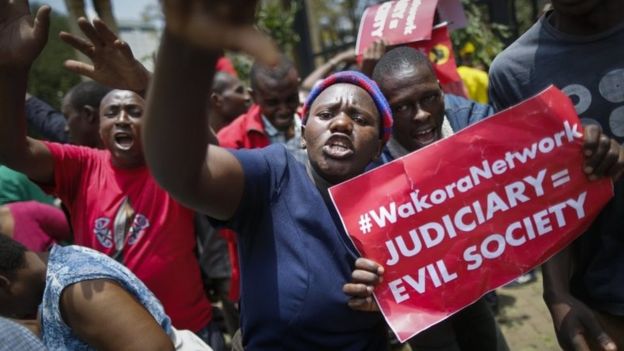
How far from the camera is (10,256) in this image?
186 centimetres

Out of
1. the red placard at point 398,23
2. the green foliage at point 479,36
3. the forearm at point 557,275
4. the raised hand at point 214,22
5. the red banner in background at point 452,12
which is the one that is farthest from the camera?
the green foliage at point 479,36

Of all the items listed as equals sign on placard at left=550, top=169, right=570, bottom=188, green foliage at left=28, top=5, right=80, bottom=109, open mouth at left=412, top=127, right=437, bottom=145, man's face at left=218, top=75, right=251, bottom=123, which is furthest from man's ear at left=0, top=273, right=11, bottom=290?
green foliage at left=28, top=5, right=80, bottom=109

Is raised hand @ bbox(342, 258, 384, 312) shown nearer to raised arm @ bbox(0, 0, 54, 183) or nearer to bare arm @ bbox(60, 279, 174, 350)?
bare arm @ bbox(60, 279, 174, 350)

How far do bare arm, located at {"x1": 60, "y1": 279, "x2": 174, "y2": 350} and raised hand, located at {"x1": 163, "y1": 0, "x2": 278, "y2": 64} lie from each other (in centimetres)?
99

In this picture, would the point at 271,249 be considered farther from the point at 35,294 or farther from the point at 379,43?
the point at 379,43

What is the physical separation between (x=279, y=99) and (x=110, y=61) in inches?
72.2

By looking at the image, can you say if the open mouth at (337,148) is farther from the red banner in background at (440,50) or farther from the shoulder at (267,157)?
the red banner in background at (440,50)

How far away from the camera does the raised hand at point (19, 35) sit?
5.86 feet

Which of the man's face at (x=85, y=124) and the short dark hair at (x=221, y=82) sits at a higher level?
the man's face at (x=85, y=124)

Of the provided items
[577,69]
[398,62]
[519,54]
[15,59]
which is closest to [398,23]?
[398,62]

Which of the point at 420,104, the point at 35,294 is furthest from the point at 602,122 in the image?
the point at 35,294

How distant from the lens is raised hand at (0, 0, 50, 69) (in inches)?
70.4

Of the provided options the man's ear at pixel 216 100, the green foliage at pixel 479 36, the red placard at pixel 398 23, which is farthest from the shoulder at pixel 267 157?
the green foliage at pixel 479 36

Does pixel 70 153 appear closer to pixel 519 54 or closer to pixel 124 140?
pixel 124 140
